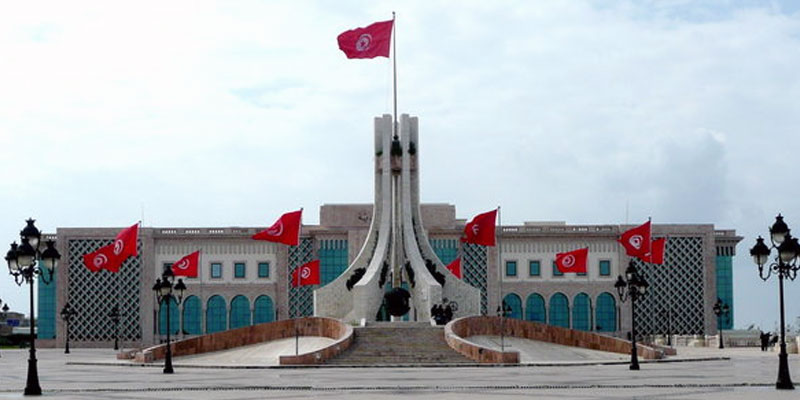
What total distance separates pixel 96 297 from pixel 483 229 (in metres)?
32.3

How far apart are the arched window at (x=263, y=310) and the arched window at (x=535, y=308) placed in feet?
50.7

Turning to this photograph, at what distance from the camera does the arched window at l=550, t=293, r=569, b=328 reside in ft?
251

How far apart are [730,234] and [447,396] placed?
58866mm

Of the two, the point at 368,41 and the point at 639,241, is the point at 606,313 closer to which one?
the point at 639,241

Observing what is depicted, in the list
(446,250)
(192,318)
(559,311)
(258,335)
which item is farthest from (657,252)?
(192,318)

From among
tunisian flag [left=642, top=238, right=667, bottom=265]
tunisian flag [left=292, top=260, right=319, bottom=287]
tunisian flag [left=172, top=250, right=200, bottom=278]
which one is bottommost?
tunisian flag [left=292, top=260, right=319, bottom=287]

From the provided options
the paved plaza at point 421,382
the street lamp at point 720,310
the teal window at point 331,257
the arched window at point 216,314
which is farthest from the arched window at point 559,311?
the paved plaza at point 421,382

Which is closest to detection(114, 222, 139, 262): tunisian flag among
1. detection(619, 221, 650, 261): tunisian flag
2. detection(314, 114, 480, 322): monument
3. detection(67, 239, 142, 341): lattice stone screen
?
detection(314, 114, 480, 322): monument

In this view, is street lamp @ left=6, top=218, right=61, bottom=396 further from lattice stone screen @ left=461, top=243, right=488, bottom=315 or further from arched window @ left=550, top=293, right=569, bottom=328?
arched window @ left=550, top=293, right=569, bottom=328

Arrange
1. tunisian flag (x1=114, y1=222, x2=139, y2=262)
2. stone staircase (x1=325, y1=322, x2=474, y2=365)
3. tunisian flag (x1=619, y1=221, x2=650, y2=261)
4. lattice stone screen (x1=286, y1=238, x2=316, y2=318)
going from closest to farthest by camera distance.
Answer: stone staircase (x1=325, y1=322, x2=474, y2=365)
tunisian flag (x1=114, y1=222, x2=139, y2=262)
tunisian flag (x1=619, y1=221, x2=650, y2=261)
lattice stone screen (x1=286, y1=238, x2=316, y2=318)

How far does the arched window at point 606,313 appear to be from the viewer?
76312mm

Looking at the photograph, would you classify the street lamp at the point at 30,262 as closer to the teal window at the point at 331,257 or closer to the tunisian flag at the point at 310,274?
the tunisian flag at the point at 310,274

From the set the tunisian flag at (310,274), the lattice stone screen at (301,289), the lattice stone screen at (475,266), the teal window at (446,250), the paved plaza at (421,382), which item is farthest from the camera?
the teal window at (446,250)

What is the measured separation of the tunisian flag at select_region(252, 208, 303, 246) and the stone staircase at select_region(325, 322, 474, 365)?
491 cm
